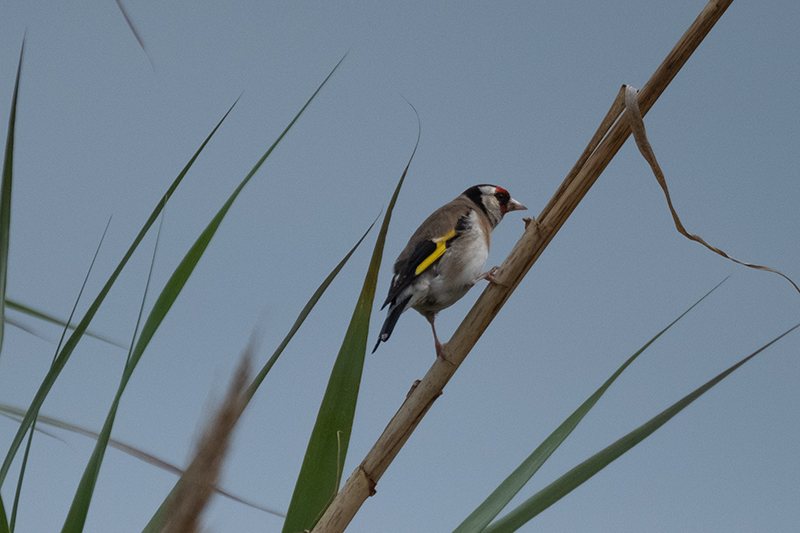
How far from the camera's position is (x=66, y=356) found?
1026mm

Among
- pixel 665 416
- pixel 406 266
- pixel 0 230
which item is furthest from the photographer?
pixel 406 266

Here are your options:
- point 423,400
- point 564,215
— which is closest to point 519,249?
point 564,215

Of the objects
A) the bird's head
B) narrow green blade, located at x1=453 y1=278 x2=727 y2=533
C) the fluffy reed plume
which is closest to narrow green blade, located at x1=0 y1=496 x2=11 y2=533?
the fluffy reed plume

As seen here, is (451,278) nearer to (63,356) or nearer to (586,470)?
(586,470)

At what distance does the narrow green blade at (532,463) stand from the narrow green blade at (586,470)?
26 millimetres

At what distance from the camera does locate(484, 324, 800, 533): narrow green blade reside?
96 cm

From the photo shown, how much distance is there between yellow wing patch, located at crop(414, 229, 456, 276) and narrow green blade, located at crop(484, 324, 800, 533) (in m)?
1.34

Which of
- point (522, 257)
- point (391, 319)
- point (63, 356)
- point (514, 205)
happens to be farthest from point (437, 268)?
point (63, 356)

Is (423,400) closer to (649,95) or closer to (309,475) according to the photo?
(309,475)

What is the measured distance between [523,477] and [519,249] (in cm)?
38

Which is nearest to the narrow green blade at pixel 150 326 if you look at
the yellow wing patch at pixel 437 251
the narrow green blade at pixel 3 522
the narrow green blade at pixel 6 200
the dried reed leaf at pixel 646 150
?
the narrow green blade at pixel 3 522

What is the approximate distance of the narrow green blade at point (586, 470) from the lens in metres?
0.96

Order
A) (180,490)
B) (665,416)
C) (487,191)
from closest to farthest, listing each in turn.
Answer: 1. (180,490)
2. (665,416)
3. (487,191)

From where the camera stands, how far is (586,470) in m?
0.98
